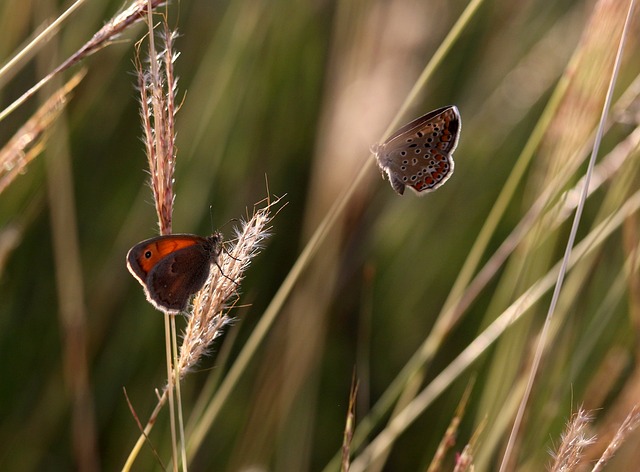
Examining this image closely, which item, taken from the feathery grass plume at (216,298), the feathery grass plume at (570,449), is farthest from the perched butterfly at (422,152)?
the feathery grass plume at (570,449)

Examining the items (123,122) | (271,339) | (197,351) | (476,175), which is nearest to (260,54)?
(123,122)

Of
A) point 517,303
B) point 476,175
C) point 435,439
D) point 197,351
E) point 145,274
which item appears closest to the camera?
point 197,351

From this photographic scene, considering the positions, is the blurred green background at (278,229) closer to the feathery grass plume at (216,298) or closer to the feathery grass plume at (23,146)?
the feathery grass plume at (23,146)

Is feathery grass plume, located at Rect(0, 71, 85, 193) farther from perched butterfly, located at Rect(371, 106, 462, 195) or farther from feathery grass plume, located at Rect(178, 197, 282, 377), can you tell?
perched butterfly, located at Rect(371, 106, 462, 195)

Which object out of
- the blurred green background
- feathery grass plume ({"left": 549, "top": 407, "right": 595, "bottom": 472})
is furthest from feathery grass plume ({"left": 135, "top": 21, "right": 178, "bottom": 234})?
the blurred green background

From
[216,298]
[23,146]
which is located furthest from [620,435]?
[23,146]

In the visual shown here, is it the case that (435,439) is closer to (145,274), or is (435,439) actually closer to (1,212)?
(145,274)
